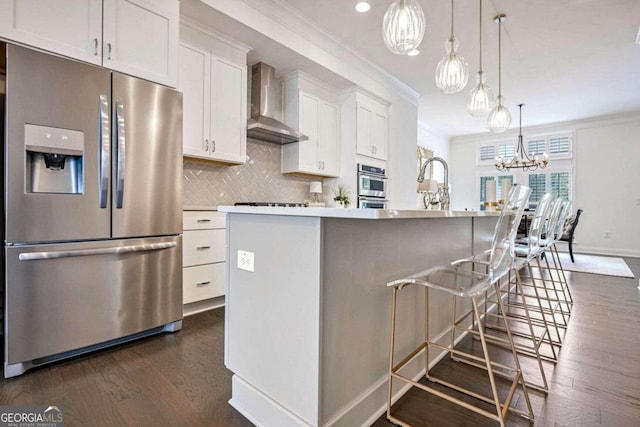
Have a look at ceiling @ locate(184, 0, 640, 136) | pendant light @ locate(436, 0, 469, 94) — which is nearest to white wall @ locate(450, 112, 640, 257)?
ceiling @ locate(184, 0, 640, 136)

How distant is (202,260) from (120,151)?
119cm

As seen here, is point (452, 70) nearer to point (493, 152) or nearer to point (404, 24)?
point (404, 24)

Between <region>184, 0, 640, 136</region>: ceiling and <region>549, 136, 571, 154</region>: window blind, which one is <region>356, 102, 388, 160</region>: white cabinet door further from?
<region>549, 136, 571, 154</region>: window blind

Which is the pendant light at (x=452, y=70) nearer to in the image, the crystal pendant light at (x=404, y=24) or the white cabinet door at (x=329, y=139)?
the crystal pendant light at (x=404, y=24)

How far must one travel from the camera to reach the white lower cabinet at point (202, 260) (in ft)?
9.01

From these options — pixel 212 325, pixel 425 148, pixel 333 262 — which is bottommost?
pixel 212 325

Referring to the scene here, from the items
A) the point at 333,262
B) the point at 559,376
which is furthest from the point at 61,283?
the point at 559,376

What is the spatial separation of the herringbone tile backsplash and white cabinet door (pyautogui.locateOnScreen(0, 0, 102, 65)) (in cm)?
132

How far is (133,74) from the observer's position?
2176 millimetres

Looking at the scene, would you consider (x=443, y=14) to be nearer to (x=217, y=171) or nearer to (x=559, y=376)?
(x=217, y=171)

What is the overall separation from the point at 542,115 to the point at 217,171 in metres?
7.16

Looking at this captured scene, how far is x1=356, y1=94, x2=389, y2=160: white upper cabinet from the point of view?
4.45m

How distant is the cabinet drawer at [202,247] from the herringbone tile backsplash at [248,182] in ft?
1.59

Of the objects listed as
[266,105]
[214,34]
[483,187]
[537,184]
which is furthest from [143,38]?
[537,184]
